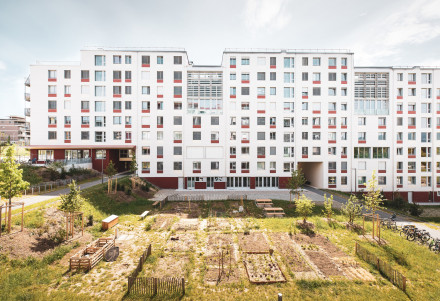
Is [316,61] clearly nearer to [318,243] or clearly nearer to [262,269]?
[318,243]

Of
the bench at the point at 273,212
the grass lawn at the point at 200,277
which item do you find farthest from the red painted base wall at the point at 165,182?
the bench at the point at 273,212

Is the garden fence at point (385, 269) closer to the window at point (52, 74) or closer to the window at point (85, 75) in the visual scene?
the window at point (85, 75)

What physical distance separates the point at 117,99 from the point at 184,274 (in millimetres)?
33129

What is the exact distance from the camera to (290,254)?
1220 cm

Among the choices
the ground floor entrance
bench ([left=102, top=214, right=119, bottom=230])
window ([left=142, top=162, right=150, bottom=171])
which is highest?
window ([left=142, top=162, right=150, bottom=171])

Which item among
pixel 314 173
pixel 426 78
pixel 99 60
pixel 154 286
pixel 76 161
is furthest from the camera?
pixel 314 173

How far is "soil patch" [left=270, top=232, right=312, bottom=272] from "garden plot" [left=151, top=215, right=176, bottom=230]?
9.21 metres

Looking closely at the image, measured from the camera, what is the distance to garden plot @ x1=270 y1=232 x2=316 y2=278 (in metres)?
10.6

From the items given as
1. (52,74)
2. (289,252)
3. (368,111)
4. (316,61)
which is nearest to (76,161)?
(52,74)

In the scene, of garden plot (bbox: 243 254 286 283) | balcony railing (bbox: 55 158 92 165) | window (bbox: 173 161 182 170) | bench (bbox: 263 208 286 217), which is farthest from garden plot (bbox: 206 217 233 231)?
balcony railing (bbox: 55 158 92 165)

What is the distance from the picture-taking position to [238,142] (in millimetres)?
33969

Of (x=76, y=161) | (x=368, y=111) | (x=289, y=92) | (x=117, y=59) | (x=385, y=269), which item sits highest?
(x=117, y=59)

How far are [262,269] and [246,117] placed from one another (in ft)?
88.5

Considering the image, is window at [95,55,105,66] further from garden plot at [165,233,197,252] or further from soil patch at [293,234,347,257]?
soil patch at [293,234,347,257]
